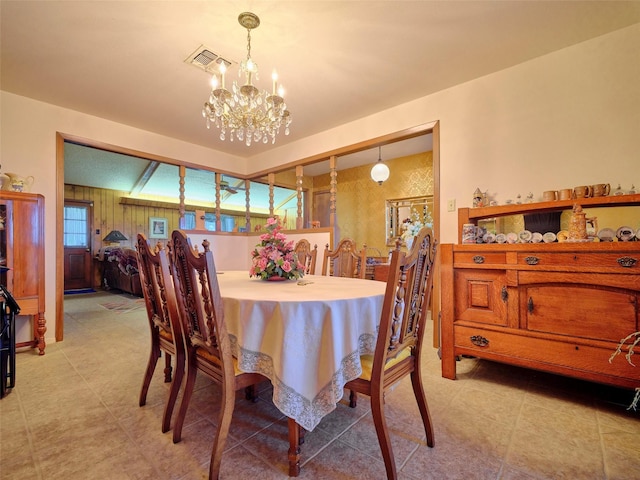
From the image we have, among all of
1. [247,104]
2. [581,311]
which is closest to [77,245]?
[247,104]

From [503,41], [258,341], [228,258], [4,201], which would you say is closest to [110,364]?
[4,201]

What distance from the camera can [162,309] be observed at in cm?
159

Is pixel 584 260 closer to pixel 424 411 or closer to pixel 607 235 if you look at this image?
pixel 607 235

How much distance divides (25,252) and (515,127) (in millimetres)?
4468

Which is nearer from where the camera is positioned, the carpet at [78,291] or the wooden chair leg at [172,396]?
the wooden chair leg at [172,396]

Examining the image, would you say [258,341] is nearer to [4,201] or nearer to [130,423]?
[130,423]

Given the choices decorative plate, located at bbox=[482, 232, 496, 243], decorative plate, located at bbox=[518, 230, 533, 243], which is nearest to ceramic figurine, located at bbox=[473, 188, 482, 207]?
decorative plate, located at bbox=[482, 232, 496, 243]

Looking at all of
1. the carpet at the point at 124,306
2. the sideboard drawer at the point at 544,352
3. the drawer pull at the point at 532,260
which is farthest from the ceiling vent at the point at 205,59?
the carpet at the point at 124,306

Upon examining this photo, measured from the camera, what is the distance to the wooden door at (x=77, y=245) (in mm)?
6703

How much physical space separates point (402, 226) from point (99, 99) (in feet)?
14.9

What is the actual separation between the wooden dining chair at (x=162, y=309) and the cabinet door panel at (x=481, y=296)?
6.09 feet

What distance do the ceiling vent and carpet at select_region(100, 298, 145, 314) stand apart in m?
3.65

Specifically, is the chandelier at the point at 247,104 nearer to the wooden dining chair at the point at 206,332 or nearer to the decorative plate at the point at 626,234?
the wooden dining chair at the point at 206,332

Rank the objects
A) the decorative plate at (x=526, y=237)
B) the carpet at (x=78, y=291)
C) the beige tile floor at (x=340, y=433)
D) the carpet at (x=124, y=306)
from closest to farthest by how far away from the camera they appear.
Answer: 1. the beige tile floor at (x=340, y=433)
2. the decorative plate at (x=526, y=237)
3. the carpet at (x=124, y=306)
4. the carpet at (x=78, y=291)
